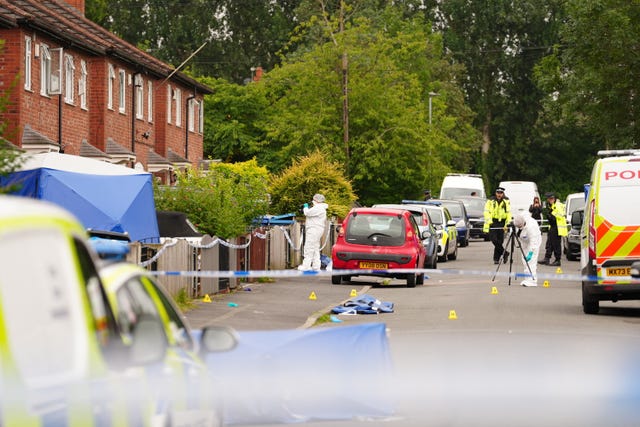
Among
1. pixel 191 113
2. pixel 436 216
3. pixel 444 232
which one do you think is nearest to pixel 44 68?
pixel 436 216

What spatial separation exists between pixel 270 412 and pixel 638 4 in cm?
3690

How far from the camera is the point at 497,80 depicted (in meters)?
98.6

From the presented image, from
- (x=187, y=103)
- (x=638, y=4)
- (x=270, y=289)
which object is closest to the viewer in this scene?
(x=270, y=289)

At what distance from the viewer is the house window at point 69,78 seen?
135 feet

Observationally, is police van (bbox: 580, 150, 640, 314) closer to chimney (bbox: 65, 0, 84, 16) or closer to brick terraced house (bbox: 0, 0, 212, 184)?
brick terraced house (bbox: 0, 0, 212, 184)

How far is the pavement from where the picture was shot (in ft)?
60.5

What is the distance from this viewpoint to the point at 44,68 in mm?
39062

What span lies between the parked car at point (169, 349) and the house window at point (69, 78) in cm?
3501

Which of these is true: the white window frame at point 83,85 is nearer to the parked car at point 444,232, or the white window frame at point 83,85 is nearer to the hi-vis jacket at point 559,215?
the parked car at point 444,232

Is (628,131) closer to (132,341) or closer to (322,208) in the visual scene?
(322,208)

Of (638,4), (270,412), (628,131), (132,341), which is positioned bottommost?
(270,412)

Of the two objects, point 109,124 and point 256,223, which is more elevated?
point 109,124

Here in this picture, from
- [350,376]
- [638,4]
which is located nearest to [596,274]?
[350,376]

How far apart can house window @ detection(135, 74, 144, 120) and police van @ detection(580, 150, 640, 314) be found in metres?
32.5
